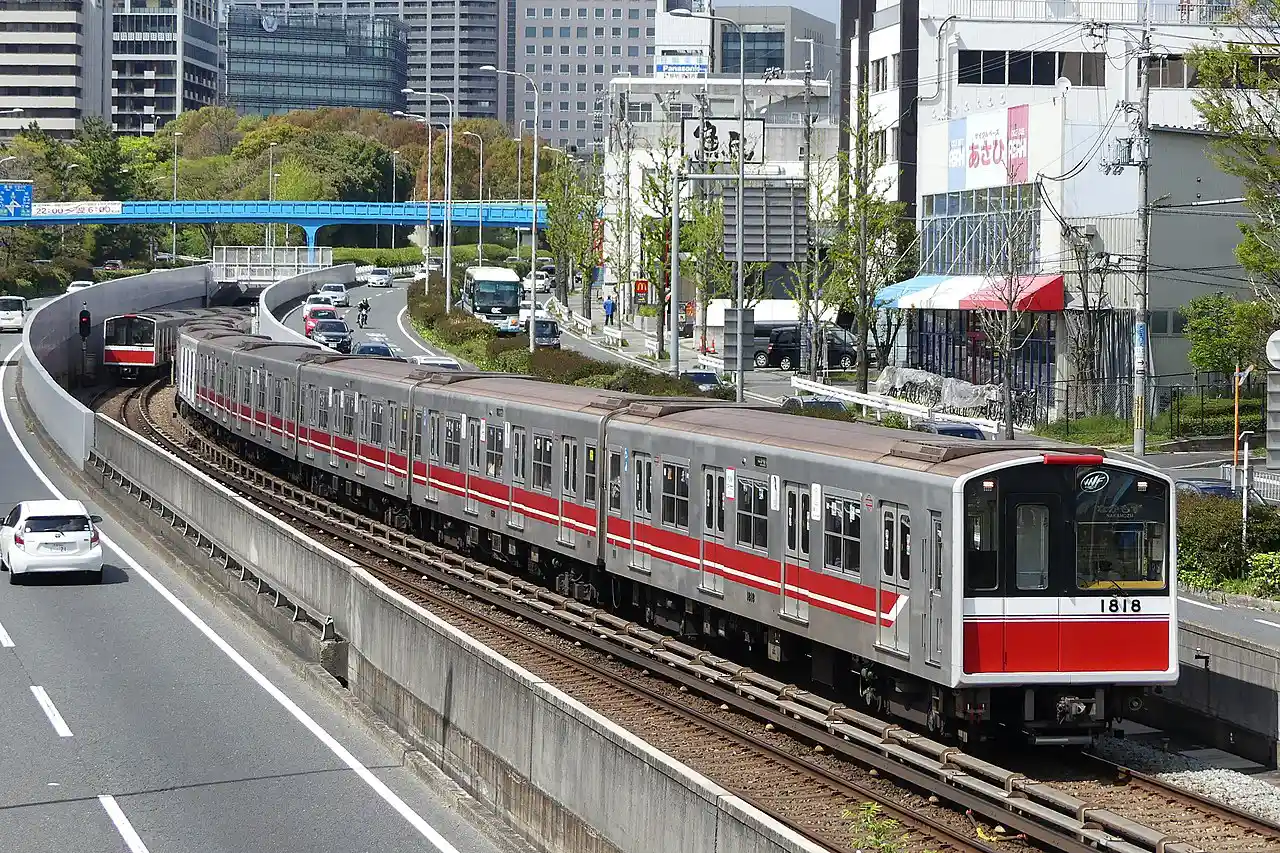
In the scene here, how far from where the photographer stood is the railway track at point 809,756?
13.6 metres

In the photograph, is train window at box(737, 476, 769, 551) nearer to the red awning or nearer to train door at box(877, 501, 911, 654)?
train door at box(877, 501, 911, 654)

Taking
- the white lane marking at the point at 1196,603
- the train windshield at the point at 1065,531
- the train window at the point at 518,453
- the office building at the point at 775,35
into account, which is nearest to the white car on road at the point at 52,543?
the train window at the point at 518,453

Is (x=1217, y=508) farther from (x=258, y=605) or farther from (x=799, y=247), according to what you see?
(x=799, y=247)

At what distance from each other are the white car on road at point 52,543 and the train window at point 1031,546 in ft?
63.7

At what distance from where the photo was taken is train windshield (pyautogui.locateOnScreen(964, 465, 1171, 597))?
1529cm

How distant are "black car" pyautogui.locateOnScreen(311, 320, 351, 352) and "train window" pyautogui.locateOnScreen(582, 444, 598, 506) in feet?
137

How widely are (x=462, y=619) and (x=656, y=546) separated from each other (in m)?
3.83

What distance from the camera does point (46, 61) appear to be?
18612cm

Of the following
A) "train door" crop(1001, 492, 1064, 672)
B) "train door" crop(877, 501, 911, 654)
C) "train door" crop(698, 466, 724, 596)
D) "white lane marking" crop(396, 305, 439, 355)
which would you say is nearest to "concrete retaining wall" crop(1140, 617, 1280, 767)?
"train door" crop(1001, 492, 1064, 672)

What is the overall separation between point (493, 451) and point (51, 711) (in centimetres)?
788

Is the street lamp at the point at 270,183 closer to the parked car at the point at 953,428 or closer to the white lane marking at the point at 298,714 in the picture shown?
the parked car at the point at 953,428

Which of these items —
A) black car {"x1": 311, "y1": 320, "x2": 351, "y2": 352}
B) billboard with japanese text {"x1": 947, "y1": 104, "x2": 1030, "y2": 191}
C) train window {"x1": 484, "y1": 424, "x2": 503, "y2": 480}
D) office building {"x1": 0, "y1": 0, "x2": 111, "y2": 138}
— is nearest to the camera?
train window {"x1": 484, "y1": 424, "x2": 503, "y2": 480}

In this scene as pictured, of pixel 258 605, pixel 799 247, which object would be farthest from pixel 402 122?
pixel 258 605

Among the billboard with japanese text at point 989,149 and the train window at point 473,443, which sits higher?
the billboard with japanese text at point 989,149
